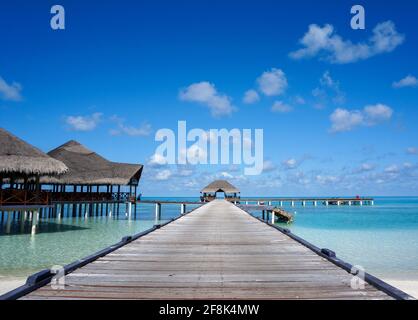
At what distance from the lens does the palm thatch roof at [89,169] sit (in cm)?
3066

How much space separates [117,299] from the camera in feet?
10.2

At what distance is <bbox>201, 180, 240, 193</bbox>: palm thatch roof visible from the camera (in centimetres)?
4753

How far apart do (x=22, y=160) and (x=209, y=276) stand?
18154 mm

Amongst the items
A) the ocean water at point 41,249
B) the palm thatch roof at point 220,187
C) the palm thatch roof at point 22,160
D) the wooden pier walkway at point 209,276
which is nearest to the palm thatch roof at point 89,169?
the palm thatch roof at point 22,160

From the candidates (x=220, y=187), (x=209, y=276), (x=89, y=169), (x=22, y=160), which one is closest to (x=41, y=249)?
(x=22, y=160)

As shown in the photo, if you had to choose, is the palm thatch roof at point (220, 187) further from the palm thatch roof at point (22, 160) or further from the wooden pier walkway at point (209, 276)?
the wooden pier walkway at point (209, 276)

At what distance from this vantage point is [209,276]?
4031 mm

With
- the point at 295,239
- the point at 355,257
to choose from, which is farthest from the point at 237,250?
the point at 355,257

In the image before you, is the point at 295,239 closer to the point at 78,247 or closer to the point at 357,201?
the point at 78,247

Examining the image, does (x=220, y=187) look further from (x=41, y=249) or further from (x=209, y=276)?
(x=209, y=276)

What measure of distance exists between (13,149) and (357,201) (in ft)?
233

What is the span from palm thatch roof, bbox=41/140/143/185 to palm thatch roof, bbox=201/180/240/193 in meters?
14.6

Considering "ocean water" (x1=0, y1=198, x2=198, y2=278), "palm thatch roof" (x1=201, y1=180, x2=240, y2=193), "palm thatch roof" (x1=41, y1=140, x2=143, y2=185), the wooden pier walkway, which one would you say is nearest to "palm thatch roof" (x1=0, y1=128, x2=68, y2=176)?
"ocean water" (x1=0, y1=198, x2=198, y2=278)
